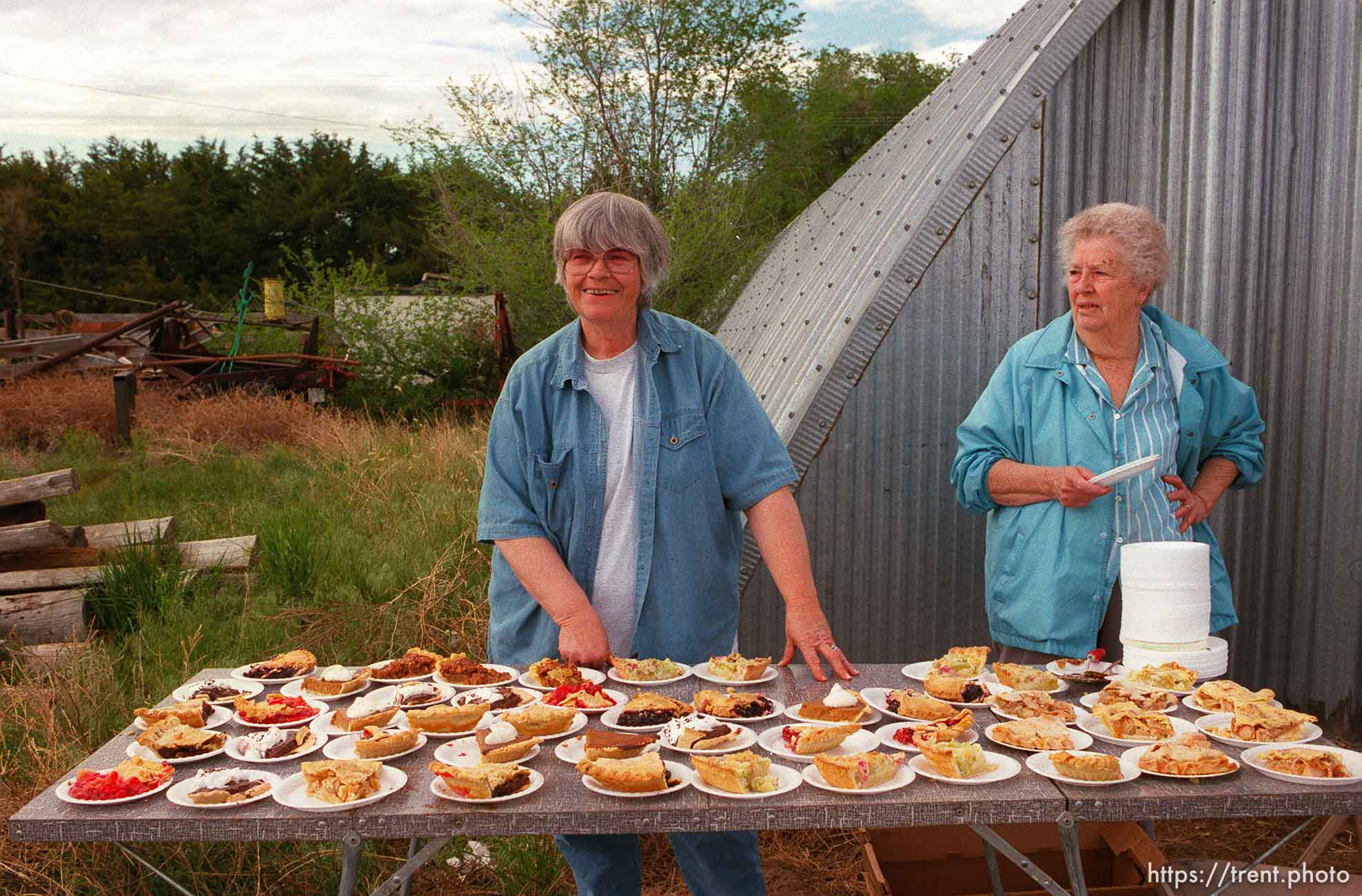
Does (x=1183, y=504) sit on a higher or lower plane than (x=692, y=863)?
higher

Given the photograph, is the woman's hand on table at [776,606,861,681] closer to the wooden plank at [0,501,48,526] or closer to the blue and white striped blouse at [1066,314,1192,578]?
the blue and white striped blouse at [1066,314,1192,578]

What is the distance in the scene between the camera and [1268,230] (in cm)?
469

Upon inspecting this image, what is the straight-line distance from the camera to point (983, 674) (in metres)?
2.94

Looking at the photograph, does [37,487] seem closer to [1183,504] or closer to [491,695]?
[491,695]

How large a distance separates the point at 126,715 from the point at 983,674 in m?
3.90

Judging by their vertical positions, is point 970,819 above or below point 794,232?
below

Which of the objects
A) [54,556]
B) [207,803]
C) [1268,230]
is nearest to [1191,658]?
[207,803]

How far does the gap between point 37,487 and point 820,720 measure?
6358 mm

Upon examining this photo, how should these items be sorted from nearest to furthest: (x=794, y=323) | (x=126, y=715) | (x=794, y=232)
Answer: (x=126, y=715) → (x=794, y=323) → (x=794, y=232)

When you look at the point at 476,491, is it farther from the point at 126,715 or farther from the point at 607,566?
the point at 607,566

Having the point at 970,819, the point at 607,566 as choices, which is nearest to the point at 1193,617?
the point at 970,819

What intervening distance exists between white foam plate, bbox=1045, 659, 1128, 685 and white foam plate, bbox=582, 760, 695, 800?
116 cm

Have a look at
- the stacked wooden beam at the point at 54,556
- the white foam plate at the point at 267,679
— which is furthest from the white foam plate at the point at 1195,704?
the stacked wooden beam at the point at 54,556

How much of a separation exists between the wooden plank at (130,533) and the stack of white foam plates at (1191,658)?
6315 millimetres
